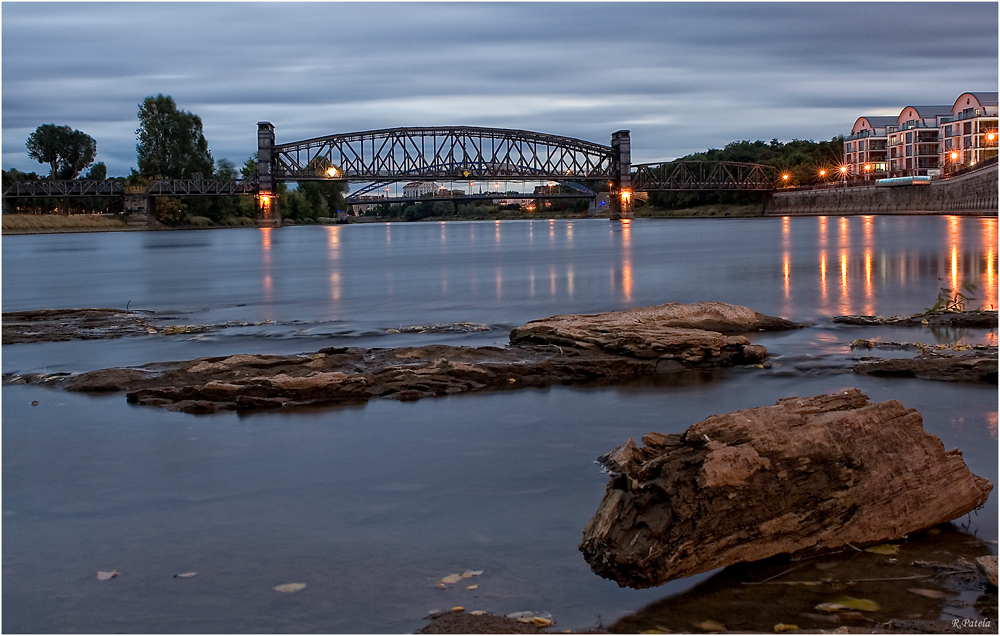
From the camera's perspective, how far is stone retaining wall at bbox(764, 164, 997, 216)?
92.9 metres

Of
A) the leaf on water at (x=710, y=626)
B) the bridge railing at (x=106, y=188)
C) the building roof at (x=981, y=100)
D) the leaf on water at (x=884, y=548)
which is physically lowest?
the leaf on water at (x=710, y=626)

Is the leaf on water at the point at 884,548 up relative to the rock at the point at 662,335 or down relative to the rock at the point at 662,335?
down

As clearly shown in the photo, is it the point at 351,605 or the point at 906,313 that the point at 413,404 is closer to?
the point at 351,605

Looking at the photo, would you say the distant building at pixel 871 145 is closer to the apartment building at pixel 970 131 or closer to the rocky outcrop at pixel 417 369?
the apartment building at pixel 970 131

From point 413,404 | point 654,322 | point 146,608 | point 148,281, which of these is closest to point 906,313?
point 654,322

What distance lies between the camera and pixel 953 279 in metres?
30.0

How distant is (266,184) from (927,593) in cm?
16748

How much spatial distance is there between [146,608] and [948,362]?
10.3 meters

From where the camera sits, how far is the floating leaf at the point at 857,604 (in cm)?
586

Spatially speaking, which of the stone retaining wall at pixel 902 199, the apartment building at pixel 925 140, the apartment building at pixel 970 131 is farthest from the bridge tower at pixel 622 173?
the apartment building at pixel 970 131

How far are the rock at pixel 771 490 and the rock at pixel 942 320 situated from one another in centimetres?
1130

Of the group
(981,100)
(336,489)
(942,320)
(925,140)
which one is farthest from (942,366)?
(925,140)

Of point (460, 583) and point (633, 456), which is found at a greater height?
point (633, 456)

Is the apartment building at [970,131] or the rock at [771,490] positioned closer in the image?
the rock at [771,490]
